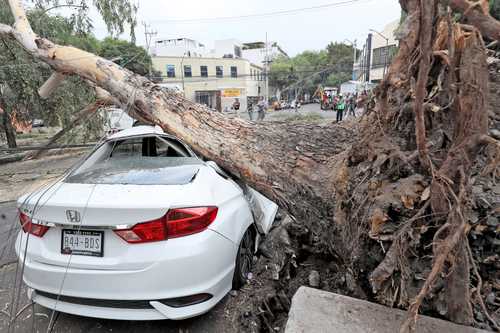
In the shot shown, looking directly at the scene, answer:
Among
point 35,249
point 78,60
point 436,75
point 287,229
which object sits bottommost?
point 287,229

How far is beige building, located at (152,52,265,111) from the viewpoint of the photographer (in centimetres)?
3097

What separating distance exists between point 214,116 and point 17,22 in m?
3.74

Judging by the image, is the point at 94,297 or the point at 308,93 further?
the point at 308,93

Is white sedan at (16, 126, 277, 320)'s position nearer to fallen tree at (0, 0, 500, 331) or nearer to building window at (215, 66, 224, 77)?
fallen tree at (0, 0, 500, 331)

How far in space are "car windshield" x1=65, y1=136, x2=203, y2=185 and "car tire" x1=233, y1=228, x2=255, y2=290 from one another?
783 mm

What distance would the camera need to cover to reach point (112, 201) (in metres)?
1.85

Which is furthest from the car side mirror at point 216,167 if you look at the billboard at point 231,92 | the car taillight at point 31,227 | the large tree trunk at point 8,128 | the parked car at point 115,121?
the billboard at point 231,92

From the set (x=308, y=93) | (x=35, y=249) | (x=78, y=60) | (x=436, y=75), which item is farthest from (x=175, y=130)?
(x=308, y=93)

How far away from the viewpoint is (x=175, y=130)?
296 cm

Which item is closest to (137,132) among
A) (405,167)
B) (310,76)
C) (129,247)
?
(129,247)

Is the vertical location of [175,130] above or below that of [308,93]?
below

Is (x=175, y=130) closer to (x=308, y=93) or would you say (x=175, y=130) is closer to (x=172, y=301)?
(x=172, y=301)

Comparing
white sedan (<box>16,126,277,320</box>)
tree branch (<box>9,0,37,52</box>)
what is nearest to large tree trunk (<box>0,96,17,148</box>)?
tree branch (<box>9,0,37,52</box>)

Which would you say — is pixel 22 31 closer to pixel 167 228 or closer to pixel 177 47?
pixel 167 228
